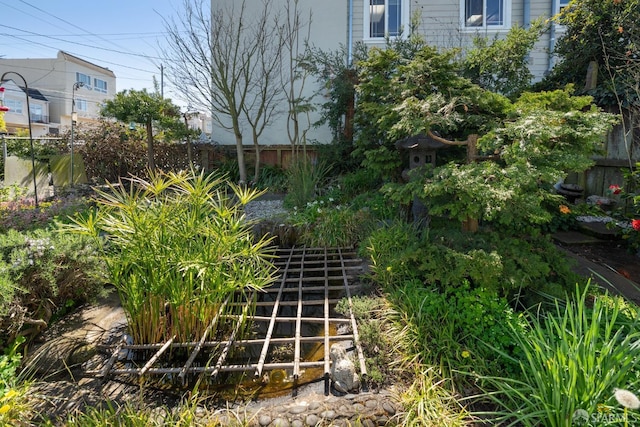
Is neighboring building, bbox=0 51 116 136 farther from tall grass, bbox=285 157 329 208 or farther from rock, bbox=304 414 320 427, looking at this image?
rock, bbox=304 414 320 427

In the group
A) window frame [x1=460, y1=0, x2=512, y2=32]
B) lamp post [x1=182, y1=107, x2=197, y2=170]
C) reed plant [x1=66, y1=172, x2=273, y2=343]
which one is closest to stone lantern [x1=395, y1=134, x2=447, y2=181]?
reed plant [x1=66, y1=172, x2=273, y2=343]

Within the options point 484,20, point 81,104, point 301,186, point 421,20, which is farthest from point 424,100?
point 81,104

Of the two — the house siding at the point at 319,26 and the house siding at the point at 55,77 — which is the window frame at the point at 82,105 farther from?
the house siding at the point at 319,26

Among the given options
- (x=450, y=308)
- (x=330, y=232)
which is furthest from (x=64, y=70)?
(x=450, y=308)

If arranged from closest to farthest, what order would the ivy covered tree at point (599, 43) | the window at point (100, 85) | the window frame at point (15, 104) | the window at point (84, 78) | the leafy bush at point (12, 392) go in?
the leafy bush at point (12, 392) < the ivy covered tree at point (599, 43) < the window frame at point (15, 104) < the window at point (84, 78) < the window at point (100, 85)

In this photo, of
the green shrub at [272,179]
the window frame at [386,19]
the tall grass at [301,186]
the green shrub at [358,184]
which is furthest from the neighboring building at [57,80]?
the green shrub at [358,184]

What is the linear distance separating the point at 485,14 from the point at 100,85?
31923 mm

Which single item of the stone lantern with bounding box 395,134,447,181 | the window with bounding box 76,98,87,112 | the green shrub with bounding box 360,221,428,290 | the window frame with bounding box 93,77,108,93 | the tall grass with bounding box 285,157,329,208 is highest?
the window frame with bounding box 93,77,108,93

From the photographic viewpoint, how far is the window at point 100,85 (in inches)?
1155

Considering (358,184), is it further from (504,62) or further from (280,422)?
(280,422)

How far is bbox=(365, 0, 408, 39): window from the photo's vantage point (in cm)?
804

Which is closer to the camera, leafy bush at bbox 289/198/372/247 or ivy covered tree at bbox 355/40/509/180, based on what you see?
ivy covered tree at bbox 355/40/509/180

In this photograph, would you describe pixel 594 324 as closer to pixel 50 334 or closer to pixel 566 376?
pixel 566 376

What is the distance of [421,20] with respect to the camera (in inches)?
309
